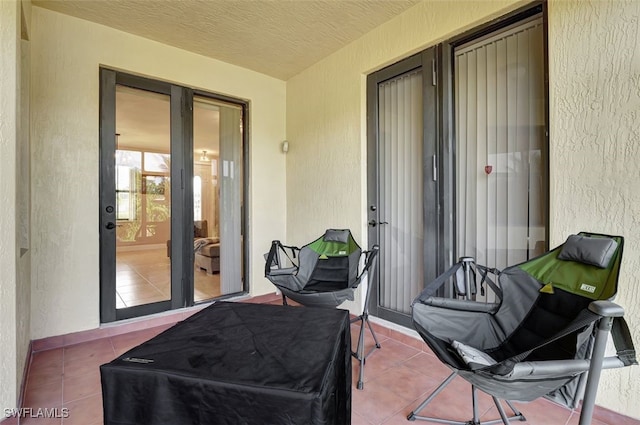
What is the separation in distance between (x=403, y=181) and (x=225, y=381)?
2240 mm

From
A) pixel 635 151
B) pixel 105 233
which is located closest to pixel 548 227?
pixel 635 151

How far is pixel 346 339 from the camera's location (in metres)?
1.48

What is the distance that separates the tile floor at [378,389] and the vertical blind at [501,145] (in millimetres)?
871

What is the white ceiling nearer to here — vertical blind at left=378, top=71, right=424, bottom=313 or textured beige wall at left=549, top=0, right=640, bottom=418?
vertical blind at left=378, top=71, right=424, bottom=313

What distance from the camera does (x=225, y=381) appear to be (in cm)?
95

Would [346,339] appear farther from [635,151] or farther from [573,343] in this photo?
[635,151]

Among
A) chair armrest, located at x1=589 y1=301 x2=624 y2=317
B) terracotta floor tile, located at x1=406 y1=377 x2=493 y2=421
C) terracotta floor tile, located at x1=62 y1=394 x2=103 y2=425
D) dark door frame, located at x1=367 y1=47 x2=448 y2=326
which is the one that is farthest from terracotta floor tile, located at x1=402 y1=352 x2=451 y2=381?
terracotta floor tile, located at x1=62 y1=394 x2=103 y2=425

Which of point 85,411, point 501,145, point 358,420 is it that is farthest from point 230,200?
point 501,145

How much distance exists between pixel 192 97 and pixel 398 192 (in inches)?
91.3

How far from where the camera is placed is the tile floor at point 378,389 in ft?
5.53
